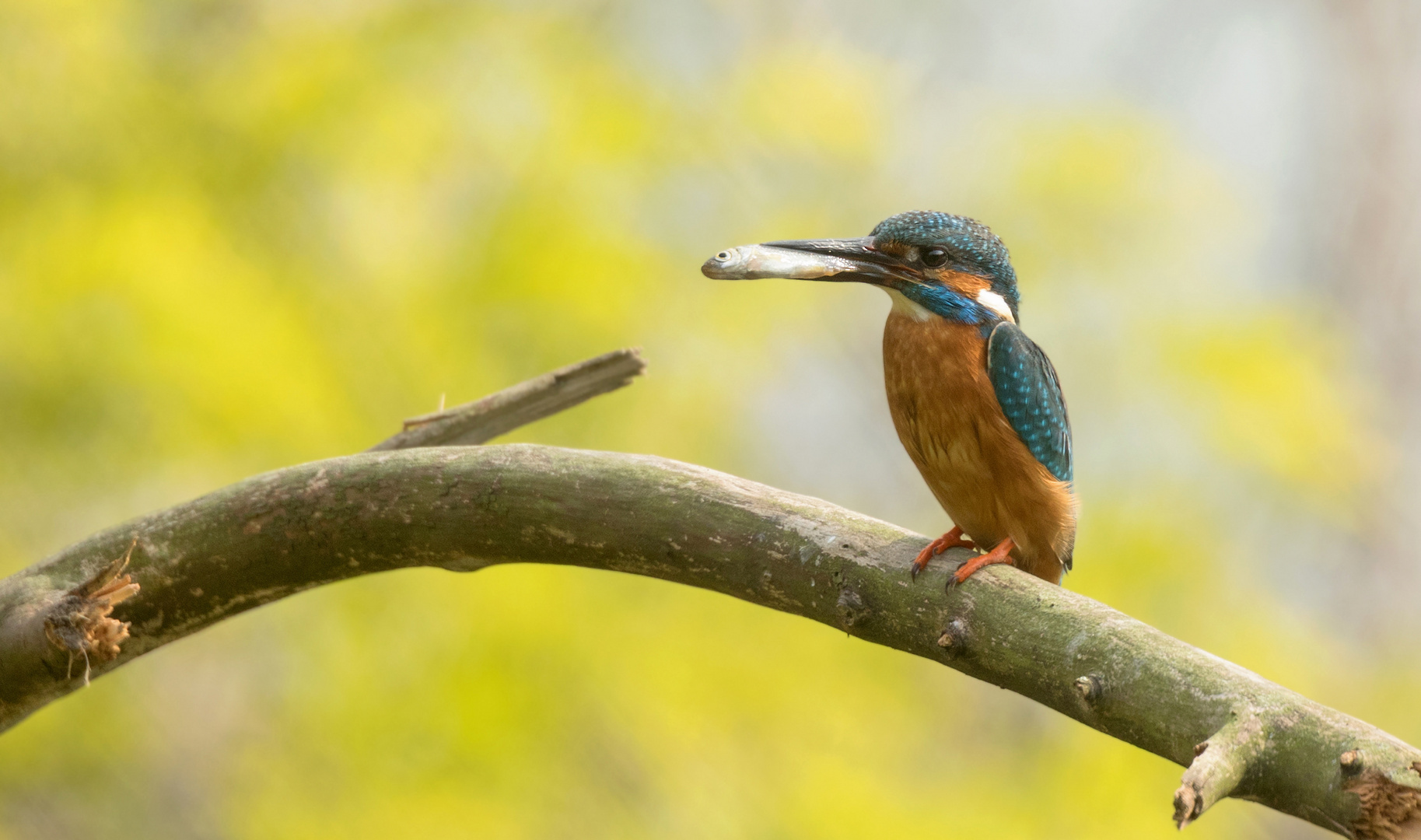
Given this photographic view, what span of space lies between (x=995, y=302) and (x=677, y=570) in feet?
3.51

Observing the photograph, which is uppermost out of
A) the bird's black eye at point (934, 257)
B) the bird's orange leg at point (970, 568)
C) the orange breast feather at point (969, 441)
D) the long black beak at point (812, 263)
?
the bird's black eye at point (934, 257)

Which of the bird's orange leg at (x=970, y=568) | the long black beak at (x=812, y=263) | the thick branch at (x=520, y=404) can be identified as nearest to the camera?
the bird's orange leg at (x=970, y=568)

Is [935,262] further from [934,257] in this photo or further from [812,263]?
[812,263]

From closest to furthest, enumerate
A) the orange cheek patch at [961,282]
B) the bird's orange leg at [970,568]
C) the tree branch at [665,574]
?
the tree branch at [665,574]
the bird's orange leg at [970,568]
the orange cheek patch at [961,282]

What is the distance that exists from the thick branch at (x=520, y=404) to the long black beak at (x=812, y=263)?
32cm

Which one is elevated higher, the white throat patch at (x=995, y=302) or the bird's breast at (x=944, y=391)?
the white throat patch at (x=995, y=302)

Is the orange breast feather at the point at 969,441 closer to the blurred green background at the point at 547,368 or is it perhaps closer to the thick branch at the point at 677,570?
the thick branch at the point at 677,570

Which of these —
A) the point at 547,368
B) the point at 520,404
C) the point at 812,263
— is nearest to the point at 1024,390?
the point at 812,263

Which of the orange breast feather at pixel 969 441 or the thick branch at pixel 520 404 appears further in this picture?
the orange breast feather at pixel 969 441

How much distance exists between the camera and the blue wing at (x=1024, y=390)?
2457 millimetres

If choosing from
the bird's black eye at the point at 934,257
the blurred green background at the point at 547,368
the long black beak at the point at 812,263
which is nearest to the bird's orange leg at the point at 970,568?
the long black beak at the point at 812,263

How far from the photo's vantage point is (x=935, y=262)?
8.25 feet

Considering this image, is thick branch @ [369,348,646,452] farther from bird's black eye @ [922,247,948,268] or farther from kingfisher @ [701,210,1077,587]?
bird's black eye @ [922,247,948,268]

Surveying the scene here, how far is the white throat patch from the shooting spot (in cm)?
256
